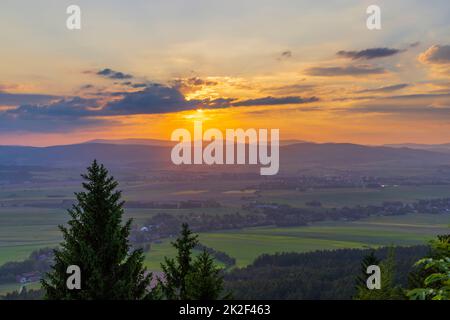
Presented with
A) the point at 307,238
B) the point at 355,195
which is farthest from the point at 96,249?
the point at 355,195

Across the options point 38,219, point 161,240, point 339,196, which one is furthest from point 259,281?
point 339,196

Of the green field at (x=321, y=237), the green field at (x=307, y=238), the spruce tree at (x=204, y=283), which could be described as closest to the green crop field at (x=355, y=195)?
the green field at (x=321, y=237)

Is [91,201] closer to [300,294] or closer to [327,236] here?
[300,294]

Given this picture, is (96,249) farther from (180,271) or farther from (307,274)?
(307,274)

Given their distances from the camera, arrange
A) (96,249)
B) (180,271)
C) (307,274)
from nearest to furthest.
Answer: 1. (96,249)
2. (180,271)
3. (307,274)

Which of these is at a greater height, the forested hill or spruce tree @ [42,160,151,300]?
spruce tree @ [42,160,151,300]

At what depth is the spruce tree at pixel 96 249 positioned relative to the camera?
1258 cm

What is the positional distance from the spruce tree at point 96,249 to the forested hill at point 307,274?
35800 mm

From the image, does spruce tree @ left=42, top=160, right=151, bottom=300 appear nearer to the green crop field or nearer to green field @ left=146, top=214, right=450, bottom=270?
green field @ left=146, top=214, right=450, bottom=270

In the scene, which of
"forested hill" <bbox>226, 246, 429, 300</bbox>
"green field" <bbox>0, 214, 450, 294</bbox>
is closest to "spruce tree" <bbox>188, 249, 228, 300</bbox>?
"forested hill" <bbox>226, 246, 429, 300</bbox>

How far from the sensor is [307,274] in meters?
68.1

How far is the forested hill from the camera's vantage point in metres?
57.0

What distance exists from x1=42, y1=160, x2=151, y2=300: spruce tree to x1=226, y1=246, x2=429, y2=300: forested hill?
35.8 m

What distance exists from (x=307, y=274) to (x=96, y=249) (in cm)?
5991
